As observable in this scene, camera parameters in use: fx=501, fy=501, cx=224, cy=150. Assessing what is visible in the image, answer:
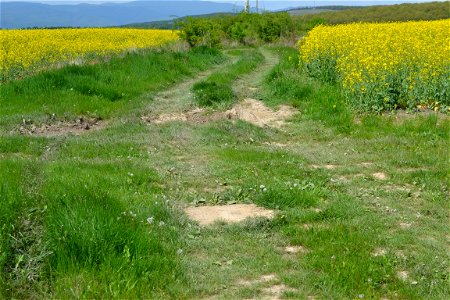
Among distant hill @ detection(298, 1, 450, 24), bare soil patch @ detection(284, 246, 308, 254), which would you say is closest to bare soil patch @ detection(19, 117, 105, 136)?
bare soil patch @ detection(284, 246, 308, 254)

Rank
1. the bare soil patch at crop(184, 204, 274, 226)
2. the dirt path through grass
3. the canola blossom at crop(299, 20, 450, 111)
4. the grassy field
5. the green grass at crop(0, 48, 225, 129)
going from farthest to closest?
1. the green grass at crop(0, 48, 225, 129)
2. the canola blossom at crop(299, 20, 450, 111)
3. the bare soil patch at crop(184, 204, 274, 226)
4. the dirt path through grass
5. the grassy field

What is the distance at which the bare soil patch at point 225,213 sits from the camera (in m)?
5.53

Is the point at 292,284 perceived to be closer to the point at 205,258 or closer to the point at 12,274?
the point at 205,258

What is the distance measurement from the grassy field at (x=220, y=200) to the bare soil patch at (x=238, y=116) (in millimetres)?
228

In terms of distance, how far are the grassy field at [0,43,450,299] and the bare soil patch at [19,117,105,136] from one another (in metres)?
0.11

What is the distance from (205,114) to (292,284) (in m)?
7.36

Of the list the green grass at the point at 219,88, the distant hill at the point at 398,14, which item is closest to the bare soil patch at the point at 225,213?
the green grass at the point at 219,88

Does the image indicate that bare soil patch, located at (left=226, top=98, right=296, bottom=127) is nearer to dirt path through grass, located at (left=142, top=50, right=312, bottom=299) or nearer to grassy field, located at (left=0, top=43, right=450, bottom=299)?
grassy field, located at (left=0, top=43, right=450, bottom=299)

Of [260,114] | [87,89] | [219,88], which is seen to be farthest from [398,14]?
[87,89]

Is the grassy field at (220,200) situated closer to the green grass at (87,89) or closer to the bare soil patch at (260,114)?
the green grass at (87,89)

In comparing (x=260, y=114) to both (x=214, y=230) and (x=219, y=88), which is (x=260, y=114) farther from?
(x=214, y=230)

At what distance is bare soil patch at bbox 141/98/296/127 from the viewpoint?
10.7 meters

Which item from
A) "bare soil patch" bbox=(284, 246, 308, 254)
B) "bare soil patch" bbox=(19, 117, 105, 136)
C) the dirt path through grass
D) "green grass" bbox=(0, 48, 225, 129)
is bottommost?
"bare soil patch" bbox=(284, 246, 308, 254)

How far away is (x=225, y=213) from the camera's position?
575 cm
